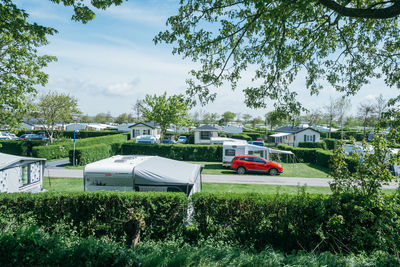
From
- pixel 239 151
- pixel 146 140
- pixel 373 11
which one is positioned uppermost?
pixel 373 11

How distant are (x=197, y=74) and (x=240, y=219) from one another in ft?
14.0

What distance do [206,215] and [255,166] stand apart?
12.4m

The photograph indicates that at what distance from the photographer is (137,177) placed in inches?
341

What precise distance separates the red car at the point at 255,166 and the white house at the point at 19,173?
40.9 feet

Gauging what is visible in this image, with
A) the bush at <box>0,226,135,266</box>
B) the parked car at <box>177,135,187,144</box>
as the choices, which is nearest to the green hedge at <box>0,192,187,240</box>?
the bush at <box>0,226,135,266</box>

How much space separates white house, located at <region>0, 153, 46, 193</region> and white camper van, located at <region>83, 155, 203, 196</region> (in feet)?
14.3

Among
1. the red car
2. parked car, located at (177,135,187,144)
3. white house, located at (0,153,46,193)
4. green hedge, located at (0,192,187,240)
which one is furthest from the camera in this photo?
parked car, located at (177,135,187,144)

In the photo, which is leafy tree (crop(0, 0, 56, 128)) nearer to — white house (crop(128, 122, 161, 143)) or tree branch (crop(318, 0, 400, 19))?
tree branch (crop(318, 0, 400, 19))

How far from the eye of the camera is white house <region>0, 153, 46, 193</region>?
1062 centimetres

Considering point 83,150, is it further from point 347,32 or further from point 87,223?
point 347,32

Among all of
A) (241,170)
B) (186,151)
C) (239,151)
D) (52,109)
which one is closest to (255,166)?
(241,170)

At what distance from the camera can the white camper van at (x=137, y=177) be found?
8586 mm

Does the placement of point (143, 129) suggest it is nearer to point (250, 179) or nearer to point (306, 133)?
point (306, 133)

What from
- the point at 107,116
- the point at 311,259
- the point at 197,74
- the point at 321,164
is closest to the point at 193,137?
the point at 321,164
